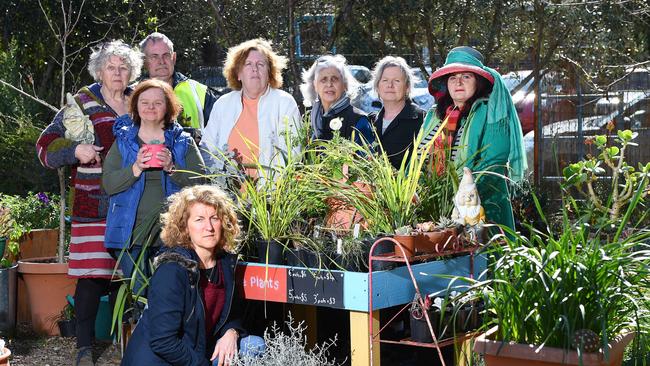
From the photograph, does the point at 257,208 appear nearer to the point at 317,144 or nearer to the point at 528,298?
the point at 317,144

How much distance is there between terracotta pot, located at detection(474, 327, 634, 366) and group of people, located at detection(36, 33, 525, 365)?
939mm

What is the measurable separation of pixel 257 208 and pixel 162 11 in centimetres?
486

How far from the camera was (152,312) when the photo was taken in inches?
156

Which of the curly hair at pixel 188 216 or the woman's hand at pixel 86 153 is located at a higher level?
the woman's hand at pixel 86 153

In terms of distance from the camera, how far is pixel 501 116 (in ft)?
15.4

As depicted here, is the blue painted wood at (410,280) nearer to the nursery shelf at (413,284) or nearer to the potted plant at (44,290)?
the nursery shelf at (413,284)

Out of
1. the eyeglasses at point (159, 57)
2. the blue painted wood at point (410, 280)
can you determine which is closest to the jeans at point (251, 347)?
the blue painted wood at point (410, 280)

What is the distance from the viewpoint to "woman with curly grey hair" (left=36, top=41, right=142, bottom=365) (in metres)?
5.17

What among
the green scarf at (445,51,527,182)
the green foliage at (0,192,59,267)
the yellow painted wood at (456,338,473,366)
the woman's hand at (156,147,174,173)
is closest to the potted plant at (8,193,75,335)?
the green foliage at (0,192,59,267)

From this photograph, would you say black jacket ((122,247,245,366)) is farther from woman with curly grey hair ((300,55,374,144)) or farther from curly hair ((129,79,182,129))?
woman with curly grey hair ((300,55,374,144))

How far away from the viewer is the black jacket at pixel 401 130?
5242 millimetres

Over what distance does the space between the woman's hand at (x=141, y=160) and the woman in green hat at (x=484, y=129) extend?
1268 mm

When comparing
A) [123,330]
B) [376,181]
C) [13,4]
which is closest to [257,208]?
[376,181]

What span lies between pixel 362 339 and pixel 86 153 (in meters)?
1.90
